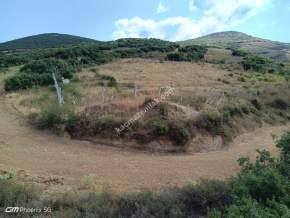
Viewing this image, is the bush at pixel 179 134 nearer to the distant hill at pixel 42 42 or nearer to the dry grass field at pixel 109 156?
the dry grass field at pixel 109 156

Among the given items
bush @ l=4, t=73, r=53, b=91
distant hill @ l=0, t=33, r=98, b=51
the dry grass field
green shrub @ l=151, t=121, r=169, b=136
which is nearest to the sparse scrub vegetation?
bush @ l=4, t=73, r=53, b=91

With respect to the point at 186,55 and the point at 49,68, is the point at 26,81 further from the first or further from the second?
the point at 186,55

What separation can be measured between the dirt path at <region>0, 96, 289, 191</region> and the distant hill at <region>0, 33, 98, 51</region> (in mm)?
62579

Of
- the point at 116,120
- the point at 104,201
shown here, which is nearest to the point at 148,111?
the point at 116,120

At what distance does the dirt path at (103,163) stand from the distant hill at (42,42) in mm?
62579

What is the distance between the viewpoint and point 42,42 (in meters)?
76.8

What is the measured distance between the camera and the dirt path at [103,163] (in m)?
9.09

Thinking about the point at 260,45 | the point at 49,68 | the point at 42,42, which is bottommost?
the point at 49,68

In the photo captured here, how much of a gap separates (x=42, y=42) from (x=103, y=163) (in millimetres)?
71331

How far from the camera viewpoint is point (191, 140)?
39.5ft

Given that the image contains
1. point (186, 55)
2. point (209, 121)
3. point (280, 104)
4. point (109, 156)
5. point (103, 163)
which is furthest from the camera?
point (186, 55)

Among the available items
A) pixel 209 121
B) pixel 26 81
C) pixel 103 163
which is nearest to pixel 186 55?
pixel 26 81

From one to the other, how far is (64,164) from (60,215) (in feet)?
15.0

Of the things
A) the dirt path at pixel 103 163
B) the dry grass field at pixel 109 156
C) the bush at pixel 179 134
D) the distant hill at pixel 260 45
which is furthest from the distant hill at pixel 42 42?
the bush at pixel 179 134
